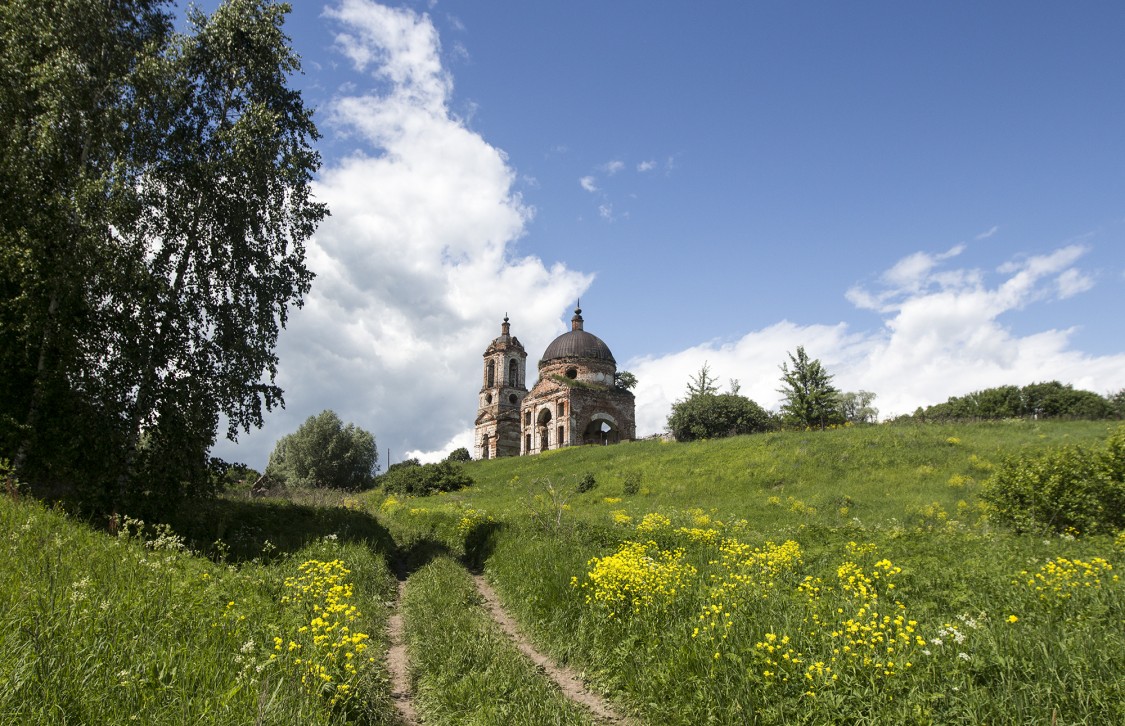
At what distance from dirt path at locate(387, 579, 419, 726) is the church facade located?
41.3 metres

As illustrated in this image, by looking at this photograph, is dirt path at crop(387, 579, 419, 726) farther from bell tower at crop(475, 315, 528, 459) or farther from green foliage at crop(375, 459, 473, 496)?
bell tower at crop(475, 315, 528, 459)

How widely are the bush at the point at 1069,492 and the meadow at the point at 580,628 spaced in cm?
316

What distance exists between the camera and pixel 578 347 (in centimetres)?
5700

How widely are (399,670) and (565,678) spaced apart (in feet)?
6.70

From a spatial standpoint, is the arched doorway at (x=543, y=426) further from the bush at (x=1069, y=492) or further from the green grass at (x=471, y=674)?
the green grass at (x=471, y=674)

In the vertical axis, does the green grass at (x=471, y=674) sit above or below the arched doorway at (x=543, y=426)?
below

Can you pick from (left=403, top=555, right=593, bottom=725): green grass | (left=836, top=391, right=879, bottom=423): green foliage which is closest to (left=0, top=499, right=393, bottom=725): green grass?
(left=403, top=555, right=593, bottom=725): green grass

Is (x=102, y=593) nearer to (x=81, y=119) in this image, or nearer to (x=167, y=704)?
(x=167, y=704)

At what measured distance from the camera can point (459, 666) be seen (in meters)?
6.51

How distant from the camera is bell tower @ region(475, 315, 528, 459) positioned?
6038cm

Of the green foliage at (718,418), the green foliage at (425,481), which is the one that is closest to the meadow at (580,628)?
the green foliage at (425,481)

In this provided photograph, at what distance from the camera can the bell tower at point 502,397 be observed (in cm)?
6038

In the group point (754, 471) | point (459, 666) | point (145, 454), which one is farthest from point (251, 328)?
point (754, 471)

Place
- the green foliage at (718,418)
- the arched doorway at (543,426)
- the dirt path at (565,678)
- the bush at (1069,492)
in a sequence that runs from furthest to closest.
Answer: the arched doorway at (543,426)
the green foliage at (718,418)
the bush at (1069,492)
the dirt path at (565,678)
